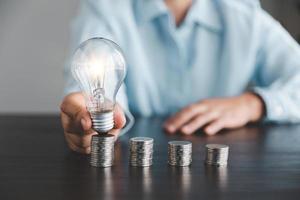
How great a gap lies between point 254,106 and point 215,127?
11 cm

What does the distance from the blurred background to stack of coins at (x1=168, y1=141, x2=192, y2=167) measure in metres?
1.03

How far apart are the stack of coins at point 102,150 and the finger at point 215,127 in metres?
0.21

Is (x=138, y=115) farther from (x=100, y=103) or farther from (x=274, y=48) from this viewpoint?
(x=100, y=103)

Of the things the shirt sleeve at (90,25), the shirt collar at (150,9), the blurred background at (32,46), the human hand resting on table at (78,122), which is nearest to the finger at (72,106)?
the human hand resting on table at (78,122)

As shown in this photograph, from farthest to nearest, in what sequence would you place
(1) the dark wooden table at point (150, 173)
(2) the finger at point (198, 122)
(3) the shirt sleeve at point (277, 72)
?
(3) the shirt sleeve at point (277, 72), (2) the finger at point (198, 122), (1) the dark wooden table at point (150, 173)

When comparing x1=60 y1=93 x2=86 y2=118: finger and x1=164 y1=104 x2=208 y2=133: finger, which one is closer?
x1=60 y1=93 x2=86 y2=118: finger

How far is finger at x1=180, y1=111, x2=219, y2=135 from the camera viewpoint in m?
0.66

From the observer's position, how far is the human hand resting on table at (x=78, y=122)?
517 millimetres

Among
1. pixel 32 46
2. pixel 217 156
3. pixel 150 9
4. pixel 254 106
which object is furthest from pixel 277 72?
pixel 32 46

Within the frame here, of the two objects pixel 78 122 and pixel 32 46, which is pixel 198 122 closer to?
pixel 78 122

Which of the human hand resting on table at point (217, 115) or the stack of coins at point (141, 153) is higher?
the human hand resting on table at point (217, 115)

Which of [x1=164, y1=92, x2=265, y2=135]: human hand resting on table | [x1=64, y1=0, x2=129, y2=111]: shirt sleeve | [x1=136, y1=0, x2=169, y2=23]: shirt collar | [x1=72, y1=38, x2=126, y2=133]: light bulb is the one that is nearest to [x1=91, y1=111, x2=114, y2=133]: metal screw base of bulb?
[x1=72, y1=38, x2=126, y2=133]: light bulb

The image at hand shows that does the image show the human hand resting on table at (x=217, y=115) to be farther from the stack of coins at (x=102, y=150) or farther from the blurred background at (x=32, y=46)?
the blurred background at (x=32, y=46)

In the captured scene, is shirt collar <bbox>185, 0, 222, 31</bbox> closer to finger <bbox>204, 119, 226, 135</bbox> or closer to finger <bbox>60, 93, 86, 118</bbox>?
finger <bbox>204, 119, 226, 135</bbox>
